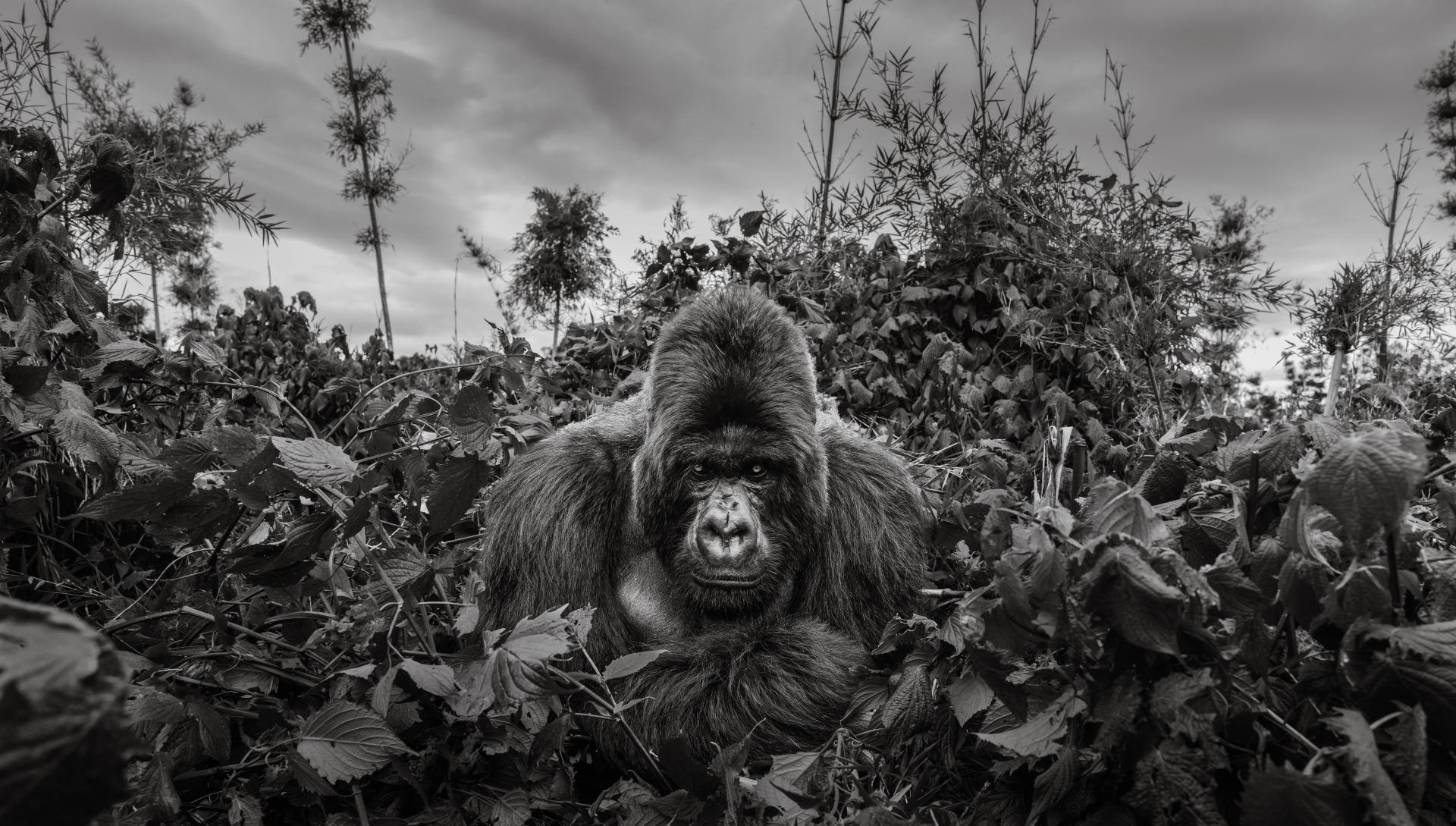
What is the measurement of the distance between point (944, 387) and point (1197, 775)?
10.4 feet

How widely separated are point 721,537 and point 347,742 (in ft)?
3.62

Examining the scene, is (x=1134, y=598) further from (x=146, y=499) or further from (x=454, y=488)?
(x=146, y=499)

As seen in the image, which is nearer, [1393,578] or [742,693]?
[1393,578]

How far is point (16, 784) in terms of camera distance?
0.69 metres

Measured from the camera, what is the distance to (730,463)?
8.38 ft

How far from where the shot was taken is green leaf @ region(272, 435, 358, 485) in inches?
72.6

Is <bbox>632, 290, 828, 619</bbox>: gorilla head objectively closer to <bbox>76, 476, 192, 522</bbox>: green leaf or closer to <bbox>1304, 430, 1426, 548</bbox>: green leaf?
<bbox>76, 476, 192, 522</bbox>: green leaf

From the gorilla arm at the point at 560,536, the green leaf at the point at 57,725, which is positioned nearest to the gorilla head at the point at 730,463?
the gorilla arm at the point at 560,536

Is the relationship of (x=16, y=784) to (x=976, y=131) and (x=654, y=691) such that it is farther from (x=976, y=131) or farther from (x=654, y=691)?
(x=976, y=131)

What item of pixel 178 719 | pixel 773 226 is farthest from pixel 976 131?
pixel 178 719

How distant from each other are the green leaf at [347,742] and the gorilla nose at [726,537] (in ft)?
3.34

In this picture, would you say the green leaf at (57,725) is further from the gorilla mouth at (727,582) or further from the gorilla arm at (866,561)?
the gorilla arm at (866,561)

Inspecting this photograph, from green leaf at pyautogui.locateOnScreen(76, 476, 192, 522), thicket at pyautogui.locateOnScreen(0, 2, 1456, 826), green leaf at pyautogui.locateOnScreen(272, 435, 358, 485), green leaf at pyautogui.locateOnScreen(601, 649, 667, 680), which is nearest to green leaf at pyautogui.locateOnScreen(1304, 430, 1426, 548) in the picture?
thicket at pyautogui.locateOnScreen(0, 2, 1456, 826)

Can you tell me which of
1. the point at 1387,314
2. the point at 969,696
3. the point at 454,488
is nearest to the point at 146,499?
the point at 454,488
